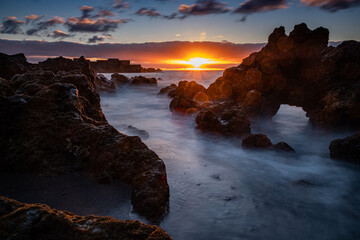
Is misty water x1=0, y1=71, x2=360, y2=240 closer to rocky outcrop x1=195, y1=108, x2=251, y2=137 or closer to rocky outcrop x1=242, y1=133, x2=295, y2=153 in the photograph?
rocky outcrop x1=242, y1=133, x2=295, y2=153

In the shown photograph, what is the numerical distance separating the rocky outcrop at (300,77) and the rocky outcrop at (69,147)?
9106mm

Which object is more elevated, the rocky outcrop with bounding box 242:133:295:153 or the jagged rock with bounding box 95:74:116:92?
the jagged rock with bounding box 95:74:116:92

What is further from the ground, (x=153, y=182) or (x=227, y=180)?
(x=153, y=182)

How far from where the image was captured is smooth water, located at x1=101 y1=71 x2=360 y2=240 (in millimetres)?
4055

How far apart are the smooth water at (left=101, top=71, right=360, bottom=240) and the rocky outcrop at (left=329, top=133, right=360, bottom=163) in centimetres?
26

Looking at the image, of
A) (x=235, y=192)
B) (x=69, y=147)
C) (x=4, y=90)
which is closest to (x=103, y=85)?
(x=4, y=90)

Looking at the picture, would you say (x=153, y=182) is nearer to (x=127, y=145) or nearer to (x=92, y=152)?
(x=127, y=145)

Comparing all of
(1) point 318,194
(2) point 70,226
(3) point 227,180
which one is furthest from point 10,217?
(1) point 318,194

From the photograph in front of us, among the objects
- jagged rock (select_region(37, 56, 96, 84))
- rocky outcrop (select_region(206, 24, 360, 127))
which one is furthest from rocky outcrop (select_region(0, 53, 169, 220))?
rocky outcrop (select_region(206, 24, 360, 127))

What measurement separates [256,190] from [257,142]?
3.21 meters

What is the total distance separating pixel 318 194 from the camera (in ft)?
18.1

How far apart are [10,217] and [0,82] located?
11.5 ft

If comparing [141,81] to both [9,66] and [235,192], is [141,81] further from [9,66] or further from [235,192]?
[235,192]

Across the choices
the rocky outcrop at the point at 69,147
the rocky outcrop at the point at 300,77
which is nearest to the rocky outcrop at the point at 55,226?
the rocky outcrop at the point at 69,147
